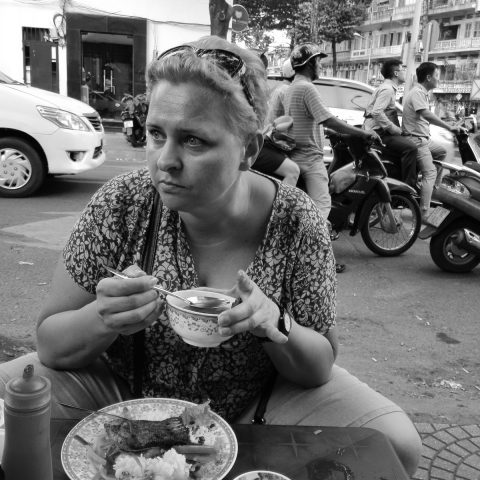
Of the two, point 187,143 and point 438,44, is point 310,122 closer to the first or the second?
point 187,143

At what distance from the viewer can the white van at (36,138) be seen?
6801mm

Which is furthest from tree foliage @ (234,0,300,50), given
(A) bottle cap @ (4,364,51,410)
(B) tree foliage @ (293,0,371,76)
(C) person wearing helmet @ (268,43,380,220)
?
(A) bottle cap @ (4,364,51,410)

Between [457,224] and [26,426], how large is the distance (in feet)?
15.5

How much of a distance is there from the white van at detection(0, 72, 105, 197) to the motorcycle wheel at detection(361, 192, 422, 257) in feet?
12.0

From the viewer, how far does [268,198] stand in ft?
5.90

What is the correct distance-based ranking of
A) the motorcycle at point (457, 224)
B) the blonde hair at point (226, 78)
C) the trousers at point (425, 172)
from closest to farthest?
the blonde hair at point (226, 78), the motorcycle at point (457, 224), the trousers at point (425, 172)

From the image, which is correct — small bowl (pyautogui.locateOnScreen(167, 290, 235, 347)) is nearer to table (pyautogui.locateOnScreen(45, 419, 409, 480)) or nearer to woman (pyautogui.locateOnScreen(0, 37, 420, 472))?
woman (pyautogui.locateOnScreen(0, 37, 420, 472))

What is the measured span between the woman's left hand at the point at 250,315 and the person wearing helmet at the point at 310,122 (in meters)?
3.74

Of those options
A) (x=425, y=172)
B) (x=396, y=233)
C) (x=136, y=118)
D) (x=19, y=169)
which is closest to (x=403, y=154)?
(x=425, y=172)

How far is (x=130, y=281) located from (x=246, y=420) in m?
0.67

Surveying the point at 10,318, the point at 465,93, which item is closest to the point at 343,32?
the point at 465,93

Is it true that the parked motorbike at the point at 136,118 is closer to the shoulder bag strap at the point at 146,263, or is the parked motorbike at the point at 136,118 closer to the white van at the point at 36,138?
the white van at the point at 36,138

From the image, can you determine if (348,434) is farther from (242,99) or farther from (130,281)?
(242,99)

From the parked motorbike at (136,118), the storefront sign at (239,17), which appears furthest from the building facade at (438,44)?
the storefront sign at (239,17)
